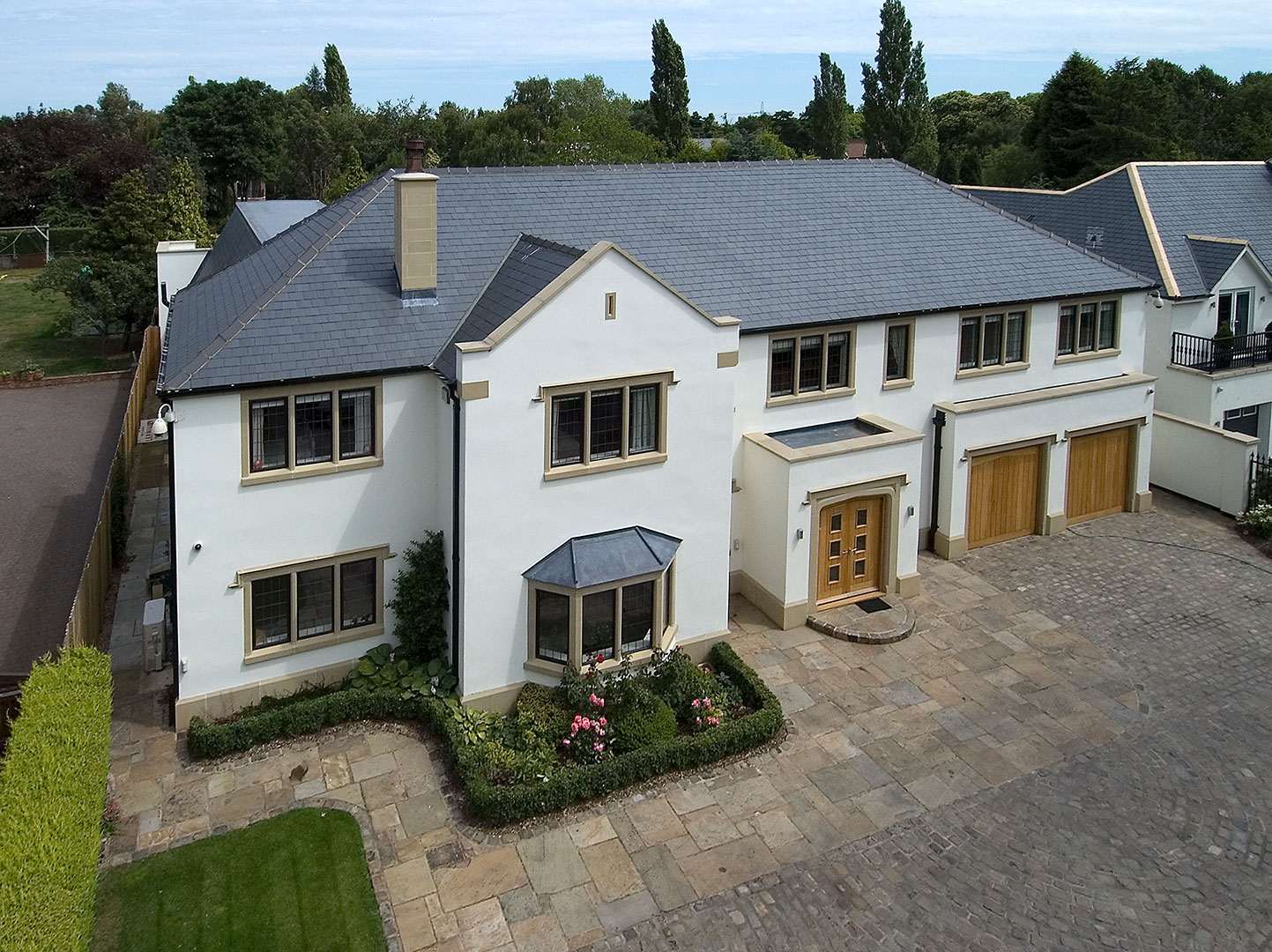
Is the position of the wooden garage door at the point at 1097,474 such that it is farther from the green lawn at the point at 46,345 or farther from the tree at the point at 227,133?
the tree at the point at 227,133

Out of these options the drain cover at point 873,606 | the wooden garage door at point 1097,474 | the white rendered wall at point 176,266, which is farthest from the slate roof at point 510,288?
the white rendered wall at point 176,266

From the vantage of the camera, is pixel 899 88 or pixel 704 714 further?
pixel 899 88

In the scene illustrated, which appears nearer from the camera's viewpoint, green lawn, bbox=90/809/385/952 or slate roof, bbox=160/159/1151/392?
green lawn, bbox=90/809/385/952

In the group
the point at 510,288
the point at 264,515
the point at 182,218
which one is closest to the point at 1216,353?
the point at 510,288

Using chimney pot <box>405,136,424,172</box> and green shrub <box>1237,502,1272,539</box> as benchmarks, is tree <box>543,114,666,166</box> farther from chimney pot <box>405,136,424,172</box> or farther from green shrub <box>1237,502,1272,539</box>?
chimney pot <box>405,136,424,172</box>

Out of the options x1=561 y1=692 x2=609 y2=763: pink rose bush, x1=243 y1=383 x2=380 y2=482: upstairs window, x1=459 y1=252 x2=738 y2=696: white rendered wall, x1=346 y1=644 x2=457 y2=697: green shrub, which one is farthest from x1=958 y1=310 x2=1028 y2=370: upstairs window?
x1=346 y1=644 x2=457 y2=697: green shrub

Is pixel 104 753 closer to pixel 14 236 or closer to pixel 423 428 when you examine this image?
pixel 423 428

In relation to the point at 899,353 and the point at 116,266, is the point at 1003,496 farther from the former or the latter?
the point at 116,266
